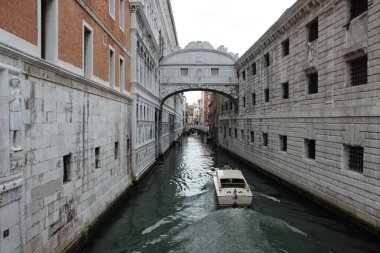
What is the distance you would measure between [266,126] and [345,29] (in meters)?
9.22

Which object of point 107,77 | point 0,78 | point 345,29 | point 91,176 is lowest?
point 91,176

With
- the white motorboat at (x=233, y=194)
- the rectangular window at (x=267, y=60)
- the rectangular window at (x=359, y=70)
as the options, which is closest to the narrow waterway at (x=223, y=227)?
the white motorboat at (x=233, y=194)

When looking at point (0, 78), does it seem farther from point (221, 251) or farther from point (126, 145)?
point (126, 145)

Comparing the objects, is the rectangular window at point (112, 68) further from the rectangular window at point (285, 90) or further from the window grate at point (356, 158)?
the rectangular window at point (285, 90)

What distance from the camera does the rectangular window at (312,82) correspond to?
13.4m

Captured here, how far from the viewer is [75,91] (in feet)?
26.4

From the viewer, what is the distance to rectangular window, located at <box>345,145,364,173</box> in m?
10.0

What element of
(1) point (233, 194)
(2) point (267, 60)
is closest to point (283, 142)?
(2) point (267, 60)

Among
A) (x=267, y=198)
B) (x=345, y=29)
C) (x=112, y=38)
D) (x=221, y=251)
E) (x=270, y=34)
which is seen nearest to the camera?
(x=221, y=251)

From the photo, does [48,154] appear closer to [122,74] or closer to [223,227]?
[223,227]

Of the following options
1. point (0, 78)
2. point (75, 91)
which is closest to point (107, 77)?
point (75, 91)

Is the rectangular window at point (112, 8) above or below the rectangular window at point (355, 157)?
above

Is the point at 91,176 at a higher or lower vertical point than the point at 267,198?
higher

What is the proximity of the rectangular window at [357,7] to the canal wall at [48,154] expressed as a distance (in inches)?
348
